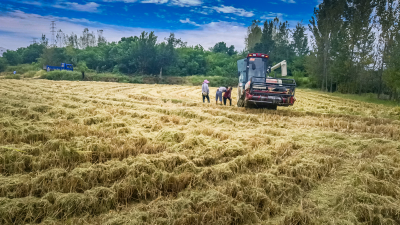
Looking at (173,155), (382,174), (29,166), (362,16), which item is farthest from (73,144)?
(362,16)

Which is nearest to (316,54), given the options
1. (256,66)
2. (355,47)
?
(355,47)

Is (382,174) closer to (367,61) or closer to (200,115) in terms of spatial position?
(200,115)

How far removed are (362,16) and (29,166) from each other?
30710 mm

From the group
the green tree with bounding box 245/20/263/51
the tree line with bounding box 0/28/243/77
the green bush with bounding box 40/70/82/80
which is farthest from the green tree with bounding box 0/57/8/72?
the green tree with bounding box 245/20/263/51

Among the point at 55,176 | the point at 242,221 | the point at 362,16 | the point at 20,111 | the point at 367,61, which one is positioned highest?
the point at 362,16

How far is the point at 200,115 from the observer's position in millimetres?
9320

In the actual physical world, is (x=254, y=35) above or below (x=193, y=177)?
above

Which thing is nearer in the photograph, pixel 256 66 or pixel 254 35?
pixel 256 66

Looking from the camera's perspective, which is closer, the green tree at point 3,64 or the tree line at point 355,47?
the tree line at point 355,47

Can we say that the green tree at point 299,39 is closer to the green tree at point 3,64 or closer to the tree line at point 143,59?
the tree line at point 143,59

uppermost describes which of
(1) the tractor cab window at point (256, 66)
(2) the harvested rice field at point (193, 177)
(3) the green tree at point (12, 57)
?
(3) the green tree at point (12, 57)

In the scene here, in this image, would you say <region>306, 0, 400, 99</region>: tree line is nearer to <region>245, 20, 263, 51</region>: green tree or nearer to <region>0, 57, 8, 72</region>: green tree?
<region>245, 20, 263, 51</region>: green tree

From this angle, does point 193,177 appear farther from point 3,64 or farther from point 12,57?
point 12,57

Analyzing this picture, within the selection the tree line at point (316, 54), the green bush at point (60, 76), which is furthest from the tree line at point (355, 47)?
the green bush at point (60, 76)
